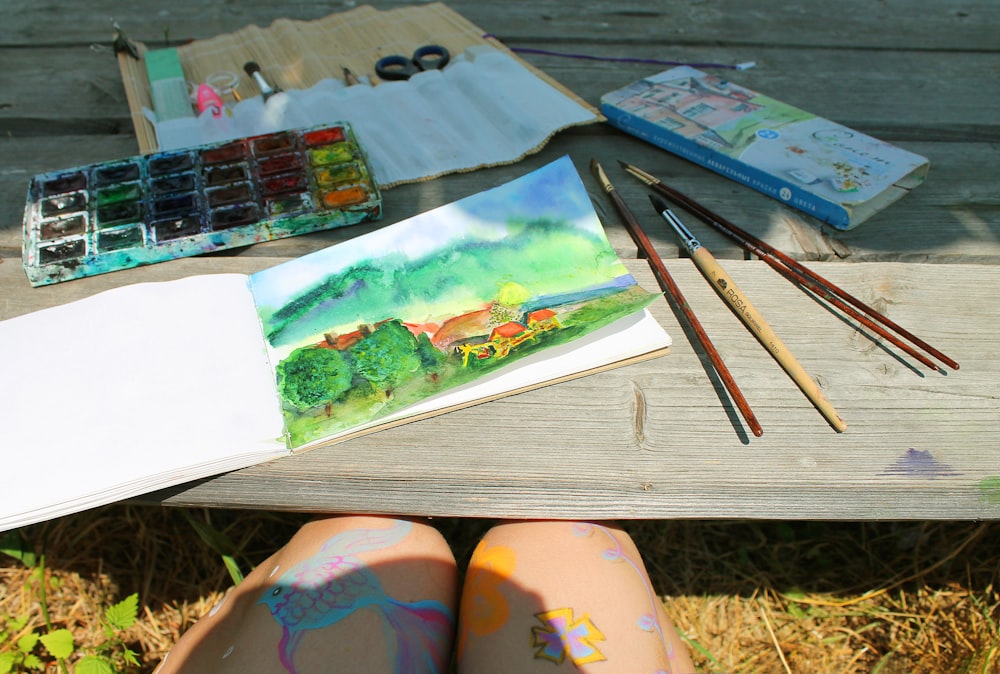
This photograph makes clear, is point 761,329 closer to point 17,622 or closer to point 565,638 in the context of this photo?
point 565,638

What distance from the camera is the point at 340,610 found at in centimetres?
82

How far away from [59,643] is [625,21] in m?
1.63

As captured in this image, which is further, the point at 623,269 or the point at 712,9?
the point at 712,9

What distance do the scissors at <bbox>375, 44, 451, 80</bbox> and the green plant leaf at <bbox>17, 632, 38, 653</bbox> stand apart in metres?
1.18

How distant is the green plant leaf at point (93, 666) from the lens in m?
1.11

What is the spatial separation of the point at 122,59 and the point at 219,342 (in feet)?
2.72

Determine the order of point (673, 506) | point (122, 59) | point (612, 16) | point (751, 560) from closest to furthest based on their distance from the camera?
point (673, 506), point (122, 59), point (751, 560), point (612, 16)

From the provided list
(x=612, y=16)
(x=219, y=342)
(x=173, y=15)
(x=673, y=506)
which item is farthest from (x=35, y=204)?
(x=612, y=16)

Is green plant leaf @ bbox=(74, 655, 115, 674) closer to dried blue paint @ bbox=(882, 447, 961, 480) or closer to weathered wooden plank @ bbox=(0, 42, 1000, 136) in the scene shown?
weathered wooden plank @ bbox=(0, 42, 1000, 136)

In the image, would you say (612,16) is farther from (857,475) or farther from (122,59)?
(857,475)

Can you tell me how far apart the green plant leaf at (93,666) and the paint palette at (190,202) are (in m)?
0.61

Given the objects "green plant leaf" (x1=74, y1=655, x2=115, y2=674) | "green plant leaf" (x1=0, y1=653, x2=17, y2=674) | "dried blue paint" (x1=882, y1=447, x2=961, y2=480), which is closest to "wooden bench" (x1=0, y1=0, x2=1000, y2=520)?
"dried blue paint" (x1=882, y1=447, x2=961, y2=480)

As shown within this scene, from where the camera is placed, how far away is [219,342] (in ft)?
2.74

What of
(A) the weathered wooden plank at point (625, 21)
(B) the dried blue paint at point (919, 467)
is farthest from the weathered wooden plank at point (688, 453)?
(A) the weathered wooden plank at point (625, 21)
